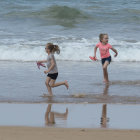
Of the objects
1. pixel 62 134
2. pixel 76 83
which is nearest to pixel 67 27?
pixel 76 83

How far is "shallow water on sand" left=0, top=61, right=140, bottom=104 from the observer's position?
887cm

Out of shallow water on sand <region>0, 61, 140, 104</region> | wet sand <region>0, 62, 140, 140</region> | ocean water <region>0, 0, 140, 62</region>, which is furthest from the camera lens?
ocean water <region>0, 0, 140, 62</region>

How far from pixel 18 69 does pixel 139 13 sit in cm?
1220

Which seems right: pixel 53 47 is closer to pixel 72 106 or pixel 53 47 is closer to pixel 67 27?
pixel 72 106

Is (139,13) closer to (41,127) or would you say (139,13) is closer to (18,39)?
(18,39)

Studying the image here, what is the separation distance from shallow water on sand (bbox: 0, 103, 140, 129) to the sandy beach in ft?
0.91

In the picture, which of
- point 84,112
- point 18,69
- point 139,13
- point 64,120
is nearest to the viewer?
point 64,120

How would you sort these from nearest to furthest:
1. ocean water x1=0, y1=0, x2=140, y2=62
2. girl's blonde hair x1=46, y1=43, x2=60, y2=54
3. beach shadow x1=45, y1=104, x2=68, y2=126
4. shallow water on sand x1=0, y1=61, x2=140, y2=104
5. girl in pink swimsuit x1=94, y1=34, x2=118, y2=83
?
beach shadow x1=45, y1=104, x2=68, y2=126, shallow water on sand x1=0, y1=61, x2=140, y2=104, girl's blonde hair x1=46, y1=43, x2=60, y2=54, girl in pink swimsuit x1=94, y1=34, x2=118, y2=83, ocean water x1=0, y1=0, x2=140, y2=62

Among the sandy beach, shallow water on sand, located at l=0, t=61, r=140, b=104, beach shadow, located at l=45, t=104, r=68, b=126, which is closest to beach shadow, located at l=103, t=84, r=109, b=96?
shallow water on sand, located at l=0, t=61, r=140, b=104

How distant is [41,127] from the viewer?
21.2 feet

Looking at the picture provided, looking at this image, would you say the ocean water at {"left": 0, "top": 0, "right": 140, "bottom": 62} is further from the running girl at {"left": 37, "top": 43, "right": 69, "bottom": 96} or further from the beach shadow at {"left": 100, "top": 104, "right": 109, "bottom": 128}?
the beach shadow at {"left": 100, "top": 104, "right": 109, "bottom": 128}

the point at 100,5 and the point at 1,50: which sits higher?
the point at 100,5

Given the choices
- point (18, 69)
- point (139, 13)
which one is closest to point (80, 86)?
point (18, 69)

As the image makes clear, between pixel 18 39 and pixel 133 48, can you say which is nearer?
pixel 133 48
